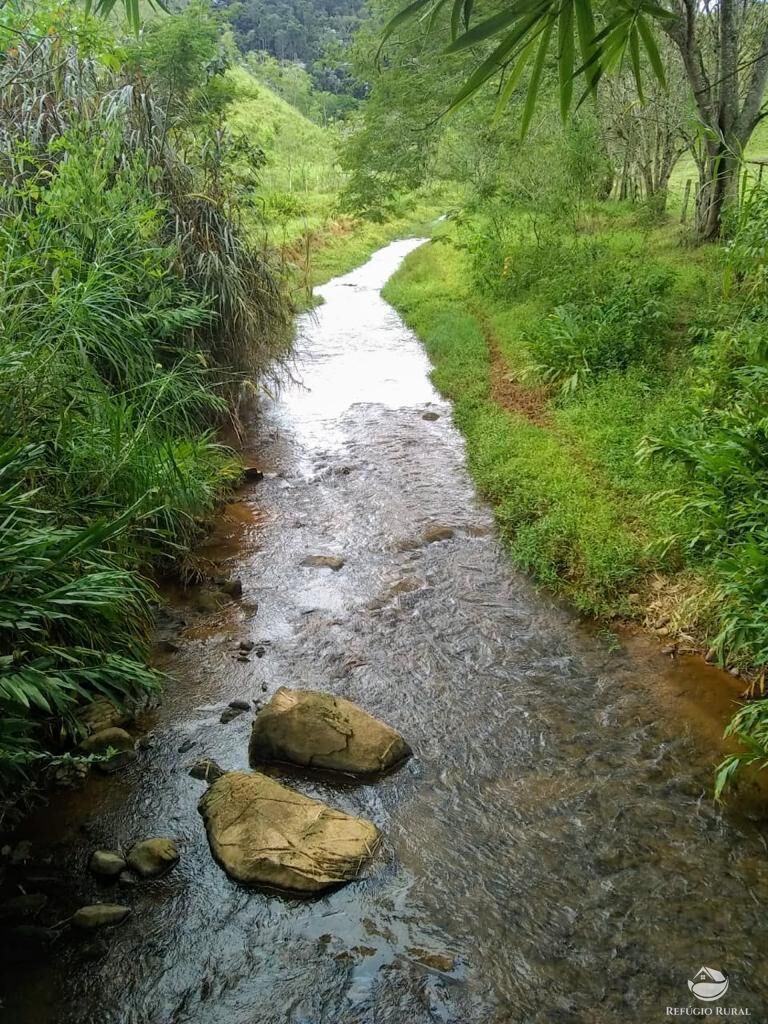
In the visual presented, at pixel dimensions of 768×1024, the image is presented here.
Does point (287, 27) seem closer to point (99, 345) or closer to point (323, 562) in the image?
point (99, 345)

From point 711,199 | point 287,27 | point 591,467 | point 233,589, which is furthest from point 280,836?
point 287,27

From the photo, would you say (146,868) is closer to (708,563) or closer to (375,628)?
→ (375,628)

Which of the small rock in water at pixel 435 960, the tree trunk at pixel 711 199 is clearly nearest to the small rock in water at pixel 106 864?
the small rock in water at pixel 435 960

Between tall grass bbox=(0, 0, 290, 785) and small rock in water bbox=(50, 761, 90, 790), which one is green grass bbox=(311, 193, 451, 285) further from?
small rock in water bbox=(50, 761, 90, 790)

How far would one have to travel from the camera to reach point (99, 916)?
3.43m

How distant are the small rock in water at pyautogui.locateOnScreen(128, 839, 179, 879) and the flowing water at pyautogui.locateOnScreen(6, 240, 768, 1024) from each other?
0.07 meters

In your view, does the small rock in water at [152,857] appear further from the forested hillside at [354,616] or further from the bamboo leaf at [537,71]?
the bamboo leaf at [537,71]

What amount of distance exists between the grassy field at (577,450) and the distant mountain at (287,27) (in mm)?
62400

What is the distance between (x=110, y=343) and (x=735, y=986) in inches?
240

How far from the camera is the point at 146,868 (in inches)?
146

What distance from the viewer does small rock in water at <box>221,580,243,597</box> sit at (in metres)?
6.35

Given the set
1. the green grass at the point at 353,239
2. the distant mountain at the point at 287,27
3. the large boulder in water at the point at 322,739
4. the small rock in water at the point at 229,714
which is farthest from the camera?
the distant mountain at the point at 287,27

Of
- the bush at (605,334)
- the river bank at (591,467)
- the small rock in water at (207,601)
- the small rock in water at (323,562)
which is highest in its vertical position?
the bush at (605,334)

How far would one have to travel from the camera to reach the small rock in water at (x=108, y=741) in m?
4.41
